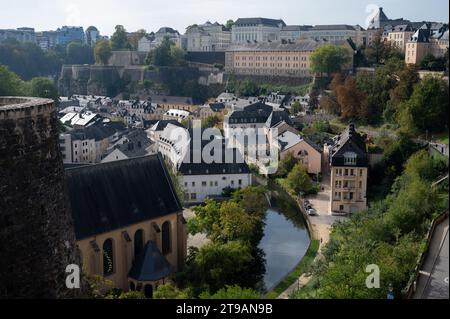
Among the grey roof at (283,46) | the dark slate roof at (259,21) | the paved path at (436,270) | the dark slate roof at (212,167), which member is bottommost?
the dark slate roof at (212,167)

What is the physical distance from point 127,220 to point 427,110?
23.9m

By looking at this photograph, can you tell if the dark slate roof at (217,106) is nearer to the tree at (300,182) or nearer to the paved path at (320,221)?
the paved path at (320,221)

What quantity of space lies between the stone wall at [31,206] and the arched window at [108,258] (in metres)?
7.81

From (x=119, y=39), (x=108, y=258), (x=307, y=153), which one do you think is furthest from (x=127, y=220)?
(x=119, y=39)

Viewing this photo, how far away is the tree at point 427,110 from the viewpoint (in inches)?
1419

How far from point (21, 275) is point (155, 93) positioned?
7368 cm

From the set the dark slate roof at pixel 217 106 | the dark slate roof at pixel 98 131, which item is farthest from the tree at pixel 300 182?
the dark slate roof at pixel 217 106

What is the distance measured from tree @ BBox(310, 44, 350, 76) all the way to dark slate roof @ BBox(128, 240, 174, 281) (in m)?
48.0

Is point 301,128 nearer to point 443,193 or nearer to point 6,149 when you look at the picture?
point 443,193

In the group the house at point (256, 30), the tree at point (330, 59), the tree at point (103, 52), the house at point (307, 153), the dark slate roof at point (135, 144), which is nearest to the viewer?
the house at point (307, 153)

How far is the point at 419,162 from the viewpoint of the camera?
30.1 m

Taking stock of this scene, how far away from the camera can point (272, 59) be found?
79125 millimetres

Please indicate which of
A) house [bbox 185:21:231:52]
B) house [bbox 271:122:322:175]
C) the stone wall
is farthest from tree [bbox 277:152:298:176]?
house [bbox 185:21:231:52]
